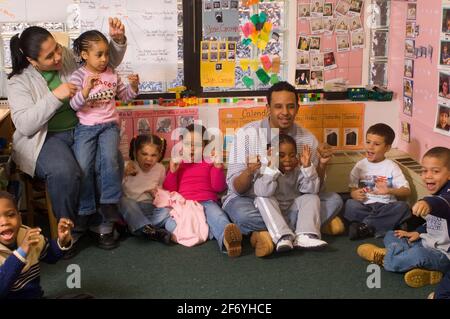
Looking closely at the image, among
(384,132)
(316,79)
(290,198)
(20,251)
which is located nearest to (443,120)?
(384,132)

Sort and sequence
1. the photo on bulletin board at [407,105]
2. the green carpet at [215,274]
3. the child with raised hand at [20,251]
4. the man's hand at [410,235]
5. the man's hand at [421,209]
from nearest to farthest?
1. the child with raised hand at [20,251]
2. the man's hand at [421,209]
3. the green carpet at [215,274]
4. the man's hand at [410,235]
5. the photo on bulletin board at [407,105]

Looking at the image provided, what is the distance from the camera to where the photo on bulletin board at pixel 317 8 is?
340cm

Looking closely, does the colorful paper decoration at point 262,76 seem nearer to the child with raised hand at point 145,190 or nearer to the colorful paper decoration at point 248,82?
the colorful paper decoration at point 248,82

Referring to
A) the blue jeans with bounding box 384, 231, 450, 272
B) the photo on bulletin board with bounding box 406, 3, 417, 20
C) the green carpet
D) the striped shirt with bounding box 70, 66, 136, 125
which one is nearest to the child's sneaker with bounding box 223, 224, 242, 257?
the green carpet

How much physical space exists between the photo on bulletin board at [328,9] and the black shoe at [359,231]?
1229 millimetres

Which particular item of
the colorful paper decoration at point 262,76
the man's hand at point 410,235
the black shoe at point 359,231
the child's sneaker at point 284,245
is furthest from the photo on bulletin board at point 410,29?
the child's sneaker at point 284,245

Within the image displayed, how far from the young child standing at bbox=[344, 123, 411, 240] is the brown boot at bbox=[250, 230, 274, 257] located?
1.47 ft

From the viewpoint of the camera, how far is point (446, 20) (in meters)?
2.96

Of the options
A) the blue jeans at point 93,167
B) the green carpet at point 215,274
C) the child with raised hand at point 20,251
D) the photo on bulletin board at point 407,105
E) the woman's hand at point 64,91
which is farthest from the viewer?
the photo on bulletin board at point 407,105

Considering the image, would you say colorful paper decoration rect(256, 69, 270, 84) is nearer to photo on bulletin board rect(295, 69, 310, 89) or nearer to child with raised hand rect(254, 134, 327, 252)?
photo on bulletin board rect(295, 69, 310, 89)

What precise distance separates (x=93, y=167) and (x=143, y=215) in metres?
0.33

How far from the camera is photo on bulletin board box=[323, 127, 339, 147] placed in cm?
350

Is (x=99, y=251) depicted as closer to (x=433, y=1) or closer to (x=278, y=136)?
(x=278, y=136)

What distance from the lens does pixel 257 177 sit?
2.84 metres
